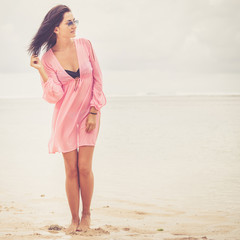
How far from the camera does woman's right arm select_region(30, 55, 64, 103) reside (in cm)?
347

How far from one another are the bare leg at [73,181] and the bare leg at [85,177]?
0.14 feet

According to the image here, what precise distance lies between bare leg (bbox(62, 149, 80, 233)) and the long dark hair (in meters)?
0.81

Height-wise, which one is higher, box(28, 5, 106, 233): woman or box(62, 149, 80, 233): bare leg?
box(28, 5, 106, 233): woman

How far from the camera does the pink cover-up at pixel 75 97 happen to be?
11.7 feet

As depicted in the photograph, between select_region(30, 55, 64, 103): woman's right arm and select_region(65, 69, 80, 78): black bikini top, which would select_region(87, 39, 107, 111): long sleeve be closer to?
select_region(65, 69, 80, 78): black bikini top

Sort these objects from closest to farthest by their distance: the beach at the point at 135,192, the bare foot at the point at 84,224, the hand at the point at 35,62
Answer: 1. the hand at the point at 35,62
2. the bare foot at the point at 84,224
3. the beach at the point at 135,192

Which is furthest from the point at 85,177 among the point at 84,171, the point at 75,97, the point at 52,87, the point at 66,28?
the point at 66,28

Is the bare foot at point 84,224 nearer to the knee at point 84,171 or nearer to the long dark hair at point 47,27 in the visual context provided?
the knee at point 84,171

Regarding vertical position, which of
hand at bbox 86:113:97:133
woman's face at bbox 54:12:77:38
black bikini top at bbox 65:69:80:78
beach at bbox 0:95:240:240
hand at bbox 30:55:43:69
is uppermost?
woman's face at bbox 54:12:77:38

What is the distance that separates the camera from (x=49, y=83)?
3.49m

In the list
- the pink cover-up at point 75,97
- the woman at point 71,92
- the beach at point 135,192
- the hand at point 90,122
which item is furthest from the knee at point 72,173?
the beach at point 135,192

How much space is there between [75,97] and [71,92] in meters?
0.05

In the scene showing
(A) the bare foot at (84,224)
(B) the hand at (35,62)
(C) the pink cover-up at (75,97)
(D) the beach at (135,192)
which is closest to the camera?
(B) the hand at (35,62)

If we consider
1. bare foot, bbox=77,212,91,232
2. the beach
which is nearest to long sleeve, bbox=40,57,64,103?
bare foot, bbox=77,212,91,232
